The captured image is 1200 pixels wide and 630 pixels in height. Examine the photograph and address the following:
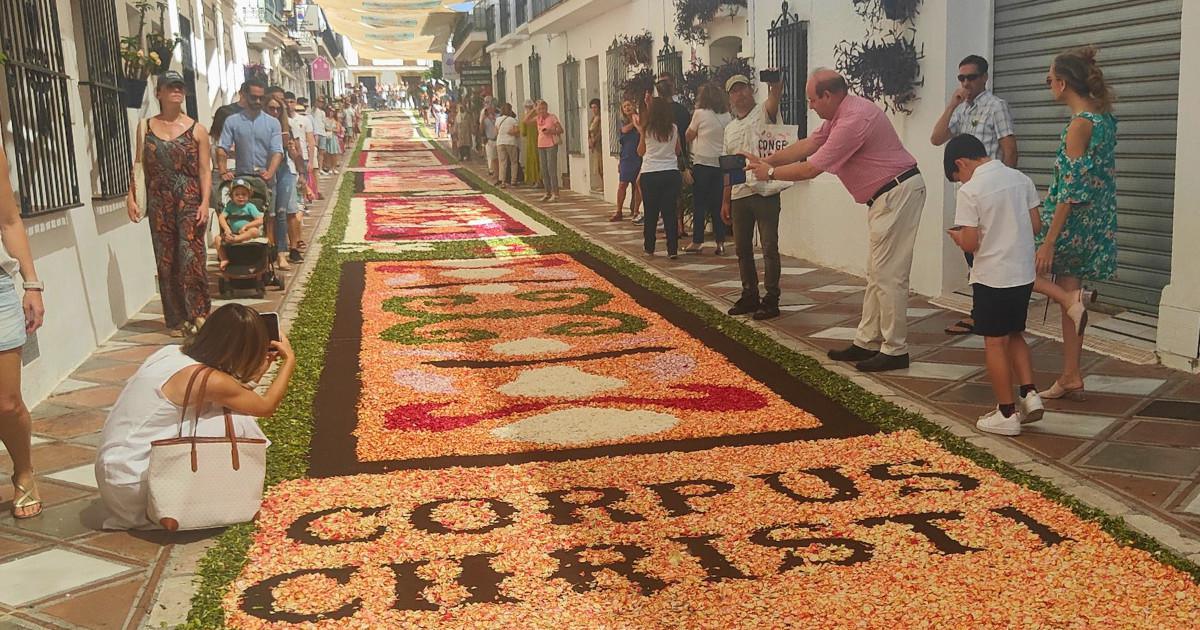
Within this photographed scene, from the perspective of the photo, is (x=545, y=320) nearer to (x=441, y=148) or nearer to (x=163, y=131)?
(x=163, y=131)

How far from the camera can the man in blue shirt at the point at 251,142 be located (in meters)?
10.3

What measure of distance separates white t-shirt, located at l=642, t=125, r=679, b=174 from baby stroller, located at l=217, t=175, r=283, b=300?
371 centimetres

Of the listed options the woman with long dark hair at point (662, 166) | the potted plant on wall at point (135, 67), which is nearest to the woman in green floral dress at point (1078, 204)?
the woman with long dark hair at point (662, 166)

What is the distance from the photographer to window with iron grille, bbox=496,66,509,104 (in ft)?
109

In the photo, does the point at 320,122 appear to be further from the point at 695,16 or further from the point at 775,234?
the point at 775,234

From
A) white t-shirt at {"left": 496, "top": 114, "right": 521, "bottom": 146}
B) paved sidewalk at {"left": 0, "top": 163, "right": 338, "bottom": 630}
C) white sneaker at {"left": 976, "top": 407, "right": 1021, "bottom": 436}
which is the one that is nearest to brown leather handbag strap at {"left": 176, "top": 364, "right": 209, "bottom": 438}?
paved sidewalk at {"left": 0, "top": 163, "right": 338, "bottom": 630}

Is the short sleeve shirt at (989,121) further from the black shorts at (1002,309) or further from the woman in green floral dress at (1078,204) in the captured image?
the black shorts at (1002,309)

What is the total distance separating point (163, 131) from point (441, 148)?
3375cm

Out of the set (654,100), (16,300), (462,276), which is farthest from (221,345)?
(654,100)

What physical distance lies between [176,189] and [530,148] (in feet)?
52.7

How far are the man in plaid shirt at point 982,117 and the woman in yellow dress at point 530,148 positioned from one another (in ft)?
52.7

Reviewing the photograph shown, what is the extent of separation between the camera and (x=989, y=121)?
7.30 meters

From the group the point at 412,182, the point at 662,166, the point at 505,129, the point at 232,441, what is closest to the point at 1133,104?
the point at 662,166

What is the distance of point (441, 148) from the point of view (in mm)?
41062
